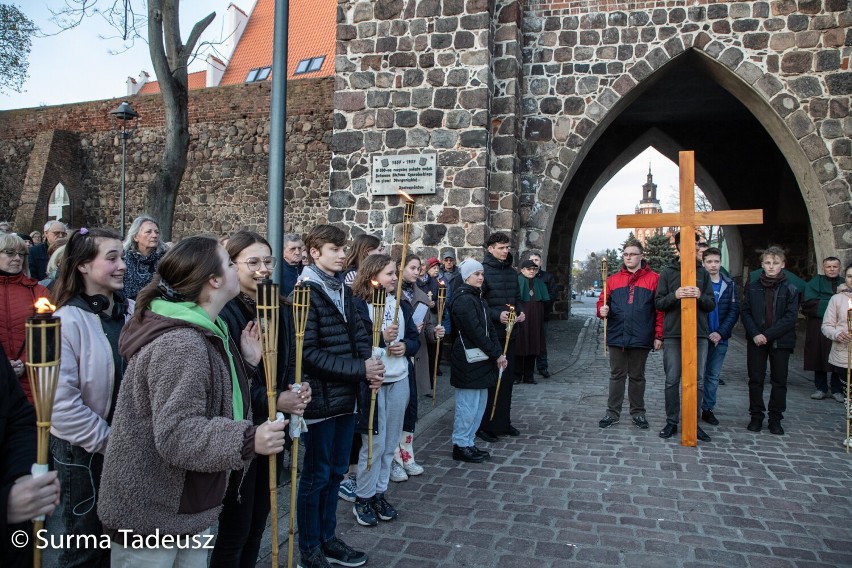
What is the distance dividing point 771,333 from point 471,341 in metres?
3.08

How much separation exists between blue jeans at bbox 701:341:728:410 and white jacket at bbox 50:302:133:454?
5.77 metres

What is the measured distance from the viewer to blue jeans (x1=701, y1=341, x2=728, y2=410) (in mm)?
6504

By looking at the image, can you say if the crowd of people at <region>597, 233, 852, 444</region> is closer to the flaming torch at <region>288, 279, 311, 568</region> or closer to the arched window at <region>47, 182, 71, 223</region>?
the flaming torch at <region>288, 279, 311, 568</region>

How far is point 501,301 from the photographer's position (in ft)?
20.8

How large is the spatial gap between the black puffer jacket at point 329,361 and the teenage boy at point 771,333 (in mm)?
4512

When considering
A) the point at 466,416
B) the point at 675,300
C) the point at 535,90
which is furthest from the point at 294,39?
the point at 466,416

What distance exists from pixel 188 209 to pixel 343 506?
1457 centimetres

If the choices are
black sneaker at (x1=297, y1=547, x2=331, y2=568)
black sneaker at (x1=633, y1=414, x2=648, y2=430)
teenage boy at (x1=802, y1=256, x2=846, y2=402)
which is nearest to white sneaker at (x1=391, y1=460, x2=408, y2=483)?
black sneaker at (x1=297, y1=547, x2=331, y2=568)

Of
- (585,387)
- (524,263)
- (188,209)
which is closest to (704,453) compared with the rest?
(585,387)

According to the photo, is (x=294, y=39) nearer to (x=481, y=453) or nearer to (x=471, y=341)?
(x=471, y=341)

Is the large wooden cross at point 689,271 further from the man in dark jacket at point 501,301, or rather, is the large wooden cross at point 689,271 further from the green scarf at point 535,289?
the green scarf at point 535,289

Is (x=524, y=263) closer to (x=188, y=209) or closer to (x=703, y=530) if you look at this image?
(x=703, y=530)

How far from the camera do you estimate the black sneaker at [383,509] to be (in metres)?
3.88

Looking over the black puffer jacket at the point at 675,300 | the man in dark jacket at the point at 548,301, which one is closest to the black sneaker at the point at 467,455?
the black puffer jacket at the point at 675,300
